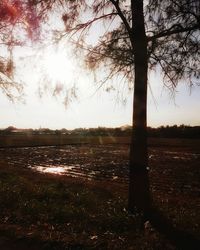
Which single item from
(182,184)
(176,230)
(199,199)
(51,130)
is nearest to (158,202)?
(199,199)

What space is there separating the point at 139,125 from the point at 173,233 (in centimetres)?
264

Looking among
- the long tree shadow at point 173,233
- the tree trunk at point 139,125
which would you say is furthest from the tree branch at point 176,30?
the long tree shadow at point 173,233

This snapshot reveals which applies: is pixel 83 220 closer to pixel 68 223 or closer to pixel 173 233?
pixel 68 223

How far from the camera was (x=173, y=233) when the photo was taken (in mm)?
6758

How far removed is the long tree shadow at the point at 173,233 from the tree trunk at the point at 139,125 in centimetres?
40

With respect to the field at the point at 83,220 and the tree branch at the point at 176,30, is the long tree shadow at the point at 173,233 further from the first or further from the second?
the tree branch at the point at 176,30

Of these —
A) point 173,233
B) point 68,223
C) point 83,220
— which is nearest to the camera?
point 173,233

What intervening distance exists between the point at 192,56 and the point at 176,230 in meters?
4.57

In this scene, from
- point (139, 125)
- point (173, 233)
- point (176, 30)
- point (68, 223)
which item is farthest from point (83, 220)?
point (176, 30)

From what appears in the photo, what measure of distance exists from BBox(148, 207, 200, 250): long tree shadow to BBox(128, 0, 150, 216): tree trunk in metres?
0.40

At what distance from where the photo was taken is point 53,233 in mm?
6633

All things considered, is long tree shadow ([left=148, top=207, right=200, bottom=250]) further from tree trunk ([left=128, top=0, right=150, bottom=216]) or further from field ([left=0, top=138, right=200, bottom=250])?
tree trunk ([left=128, top=0, right=150, bottom=216])

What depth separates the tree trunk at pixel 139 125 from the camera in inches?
323

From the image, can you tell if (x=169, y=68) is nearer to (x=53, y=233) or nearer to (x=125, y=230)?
(x=125, y=230)
